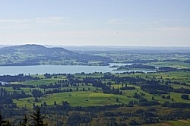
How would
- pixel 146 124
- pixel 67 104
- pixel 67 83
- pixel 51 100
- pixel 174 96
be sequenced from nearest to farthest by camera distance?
pixel 146 124
pixel 67 104
pixel 51 100
pixel 174 96
pixel 67 83

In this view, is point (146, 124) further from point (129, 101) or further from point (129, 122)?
point (129, 101)

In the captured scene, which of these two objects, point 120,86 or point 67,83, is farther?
point 67,83

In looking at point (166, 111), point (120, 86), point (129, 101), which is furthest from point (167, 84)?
point (166, 111)

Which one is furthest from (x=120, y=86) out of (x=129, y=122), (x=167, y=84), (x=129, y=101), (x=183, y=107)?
(x=129, y=122)

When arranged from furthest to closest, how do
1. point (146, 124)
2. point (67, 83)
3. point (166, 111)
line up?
point (67, 83)
point (166, 111)
point (146, 124)

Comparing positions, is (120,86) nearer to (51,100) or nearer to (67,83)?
(67,83)

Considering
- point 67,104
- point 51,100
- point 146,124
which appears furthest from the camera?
point 51,100

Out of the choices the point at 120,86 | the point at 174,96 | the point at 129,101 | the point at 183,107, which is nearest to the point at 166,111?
the point at 183,107

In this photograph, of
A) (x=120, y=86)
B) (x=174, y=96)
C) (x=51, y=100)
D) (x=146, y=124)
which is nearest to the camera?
(x=146, y=124)

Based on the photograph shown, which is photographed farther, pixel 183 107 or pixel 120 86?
pixel 120 86
